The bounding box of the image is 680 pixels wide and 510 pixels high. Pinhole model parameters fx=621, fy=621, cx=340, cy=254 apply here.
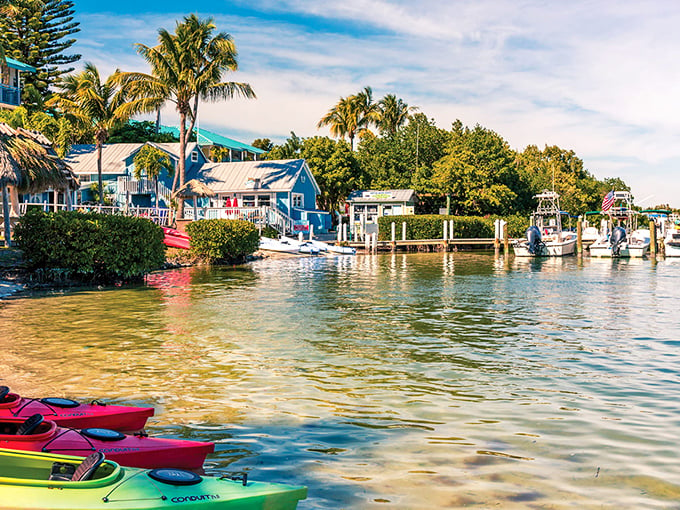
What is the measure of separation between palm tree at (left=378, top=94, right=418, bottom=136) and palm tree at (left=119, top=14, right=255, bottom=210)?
32456 mm

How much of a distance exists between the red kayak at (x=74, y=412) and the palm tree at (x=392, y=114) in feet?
225

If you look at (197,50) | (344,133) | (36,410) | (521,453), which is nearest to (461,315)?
(521,453)

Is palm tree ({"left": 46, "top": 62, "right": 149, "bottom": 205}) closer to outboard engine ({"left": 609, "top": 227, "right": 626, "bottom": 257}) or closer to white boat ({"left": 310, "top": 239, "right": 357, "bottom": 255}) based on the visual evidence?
white boat ({"left": 310, "top": 239, "right": 357, "bottom": 255})

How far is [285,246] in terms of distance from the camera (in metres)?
39.4

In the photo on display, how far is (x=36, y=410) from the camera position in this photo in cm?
535

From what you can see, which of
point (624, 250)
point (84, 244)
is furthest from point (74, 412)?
point (624, 250)

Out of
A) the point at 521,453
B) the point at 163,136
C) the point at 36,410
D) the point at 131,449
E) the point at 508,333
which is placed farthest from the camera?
the point at 163,136

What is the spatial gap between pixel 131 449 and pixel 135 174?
1835 inches

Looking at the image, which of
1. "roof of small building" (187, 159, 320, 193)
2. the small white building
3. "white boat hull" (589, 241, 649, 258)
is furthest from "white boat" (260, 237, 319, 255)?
"white boat hull" (589, 241, 649, 258)

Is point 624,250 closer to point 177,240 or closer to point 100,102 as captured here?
point 177,240

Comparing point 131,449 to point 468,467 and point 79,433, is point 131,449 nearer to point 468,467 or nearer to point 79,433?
point 79,433

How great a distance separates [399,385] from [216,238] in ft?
80.5

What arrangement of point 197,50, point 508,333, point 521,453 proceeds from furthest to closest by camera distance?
point 197,50, point 508,333, point 521,453

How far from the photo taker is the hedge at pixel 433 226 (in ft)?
166
